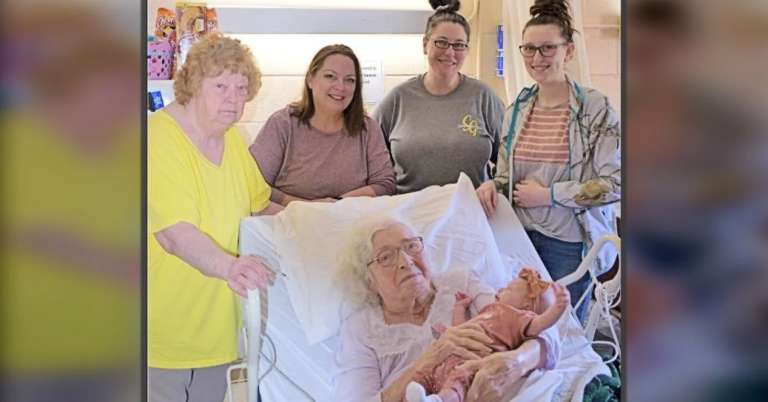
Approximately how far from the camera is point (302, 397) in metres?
0.99

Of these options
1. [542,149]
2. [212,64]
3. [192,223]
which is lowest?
[192,223]

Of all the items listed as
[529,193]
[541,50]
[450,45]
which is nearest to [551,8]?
[541,50]

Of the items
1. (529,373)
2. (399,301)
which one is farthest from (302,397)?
(529,373)

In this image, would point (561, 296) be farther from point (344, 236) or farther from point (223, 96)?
point (223, 96)

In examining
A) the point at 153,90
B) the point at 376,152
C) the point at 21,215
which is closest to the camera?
the point at 21,215

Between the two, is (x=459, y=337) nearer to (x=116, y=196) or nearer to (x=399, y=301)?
(x=399, y=301)

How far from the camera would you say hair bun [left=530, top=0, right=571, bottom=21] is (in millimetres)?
1045

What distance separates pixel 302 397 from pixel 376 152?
0.36 meters

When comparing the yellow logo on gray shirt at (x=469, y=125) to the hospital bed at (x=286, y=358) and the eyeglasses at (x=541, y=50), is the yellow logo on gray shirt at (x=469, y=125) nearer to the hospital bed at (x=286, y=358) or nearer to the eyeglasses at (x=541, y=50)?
the eyeglasses at (x=541, y=50)

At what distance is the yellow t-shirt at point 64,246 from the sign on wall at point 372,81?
13.5 inches

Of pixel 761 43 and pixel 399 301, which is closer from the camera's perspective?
pixel 761 43

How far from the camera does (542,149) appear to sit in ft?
3.48

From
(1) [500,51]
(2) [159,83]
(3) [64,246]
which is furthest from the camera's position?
(1) [500,51]

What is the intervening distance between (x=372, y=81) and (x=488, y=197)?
0.24 m
